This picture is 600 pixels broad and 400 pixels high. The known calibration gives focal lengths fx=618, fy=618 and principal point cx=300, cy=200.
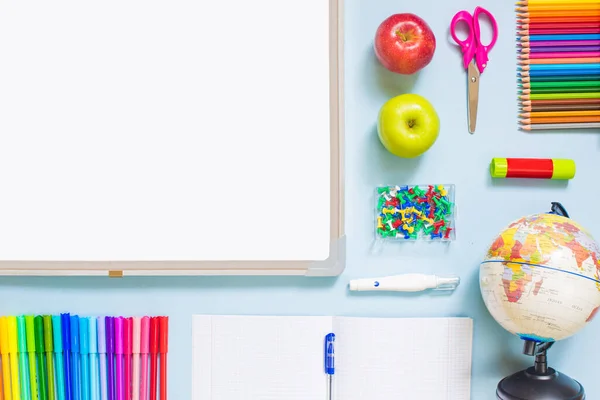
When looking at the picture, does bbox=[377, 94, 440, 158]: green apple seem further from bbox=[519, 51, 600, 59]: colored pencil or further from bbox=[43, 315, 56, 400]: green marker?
bbox=[43, 315, 56, 400]: green marker

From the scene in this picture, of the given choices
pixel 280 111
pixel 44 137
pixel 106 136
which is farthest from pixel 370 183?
→ pixel 44 137

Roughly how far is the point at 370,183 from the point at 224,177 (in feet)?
0.80

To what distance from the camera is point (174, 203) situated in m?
1.04

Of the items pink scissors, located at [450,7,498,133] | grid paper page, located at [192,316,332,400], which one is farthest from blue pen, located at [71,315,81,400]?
pink scissors, located at [450,7,498,133]

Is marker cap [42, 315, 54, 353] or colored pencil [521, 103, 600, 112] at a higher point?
colored pencil [521, 103, 600, 112]

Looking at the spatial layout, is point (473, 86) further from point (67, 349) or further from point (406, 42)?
point (67, 349)

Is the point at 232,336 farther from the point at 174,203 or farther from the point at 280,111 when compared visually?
the point at 280,111

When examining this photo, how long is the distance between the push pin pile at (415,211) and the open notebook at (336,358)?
5.8 inches

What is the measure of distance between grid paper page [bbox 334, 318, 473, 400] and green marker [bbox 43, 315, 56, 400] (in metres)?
0.50

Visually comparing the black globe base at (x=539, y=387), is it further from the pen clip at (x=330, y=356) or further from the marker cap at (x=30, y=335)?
the marker cap at (x=30, y=335)

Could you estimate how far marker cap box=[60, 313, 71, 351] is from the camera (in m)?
1.03

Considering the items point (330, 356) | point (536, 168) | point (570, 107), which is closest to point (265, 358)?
point (330, 356)

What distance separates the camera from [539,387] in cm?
90

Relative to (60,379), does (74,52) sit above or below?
above
